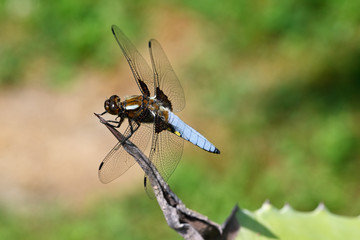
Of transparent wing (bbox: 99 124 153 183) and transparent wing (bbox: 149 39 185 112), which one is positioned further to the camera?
transparent wing (bbox: 149 39 185 112)

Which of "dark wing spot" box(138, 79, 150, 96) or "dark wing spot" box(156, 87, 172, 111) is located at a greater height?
"dark wing spot" box(138, 79, 150, 96)

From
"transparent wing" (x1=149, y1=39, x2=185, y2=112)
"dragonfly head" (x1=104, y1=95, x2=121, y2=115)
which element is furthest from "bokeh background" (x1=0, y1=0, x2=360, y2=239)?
"dragonfly head" (x1=104, y1=95, x2=121, y2=115)

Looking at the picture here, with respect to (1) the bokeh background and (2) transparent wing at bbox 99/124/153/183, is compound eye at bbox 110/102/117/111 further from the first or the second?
(1) the bokeh background

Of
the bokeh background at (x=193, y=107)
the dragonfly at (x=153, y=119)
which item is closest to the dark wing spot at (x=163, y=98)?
the dragonfly at (x=153, y=119)

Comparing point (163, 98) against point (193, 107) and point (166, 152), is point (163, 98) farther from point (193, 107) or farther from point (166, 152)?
point (193, 107)

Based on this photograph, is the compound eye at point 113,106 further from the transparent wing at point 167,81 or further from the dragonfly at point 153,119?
the transparent wing at point 167,81

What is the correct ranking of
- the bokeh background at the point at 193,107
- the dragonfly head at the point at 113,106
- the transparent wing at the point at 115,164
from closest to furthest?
the transparent wing at the point at 115,164, the dragonfly head at the point at 113,106, the bokeh background at the point at 193,107

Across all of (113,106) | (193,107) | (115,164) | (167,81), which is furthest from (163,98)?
(193,107)

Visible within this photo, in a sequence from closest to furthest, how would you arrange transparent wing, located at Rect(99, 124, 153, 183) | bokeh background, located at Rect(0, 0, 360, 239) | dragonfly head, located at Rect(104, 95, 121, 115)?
transparent wing, located at Rect(99, 124, 153, 183) < dragonfly head, located at Rect(104, 95, 121, 115) < bokeh background, located at Rect(0, 0, 360, 239)
